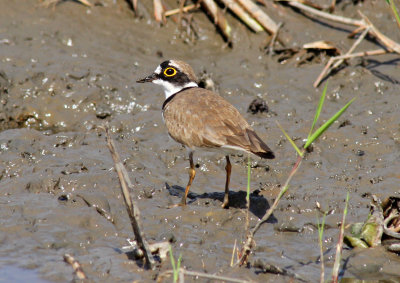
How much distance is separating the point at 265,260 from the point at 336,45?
506cm

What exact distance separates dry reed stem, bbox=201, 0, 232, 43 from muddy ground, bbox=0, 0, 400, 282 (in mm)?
161

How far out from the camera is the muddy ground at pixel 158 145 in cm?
573

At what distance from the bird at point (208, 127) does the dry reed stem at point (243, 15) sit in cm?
311

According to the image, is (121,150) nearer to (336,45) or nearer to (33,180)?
(33,180)

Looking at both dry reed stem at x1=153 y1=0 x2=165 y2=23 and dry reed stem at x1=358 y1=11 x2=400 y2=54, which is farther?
dry reed stem at x1=153 y1=0 x2=165 y2=23

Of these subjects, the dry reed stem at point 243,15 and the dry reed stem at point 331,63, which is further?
the dry reed stem at point 243,15

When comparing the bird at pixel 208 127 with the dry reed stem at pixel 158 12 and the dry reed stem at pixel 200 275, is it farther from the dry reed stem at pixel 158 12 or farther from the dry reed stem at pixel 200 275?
the dry reed stem at pixel 158 12

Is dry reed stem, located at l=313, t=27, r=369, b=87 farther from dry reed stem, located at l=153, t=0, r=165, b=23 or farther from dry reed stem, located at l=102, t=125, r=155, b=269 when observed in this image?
dry reed stem, located at l=102, t=125, r=155, b=269

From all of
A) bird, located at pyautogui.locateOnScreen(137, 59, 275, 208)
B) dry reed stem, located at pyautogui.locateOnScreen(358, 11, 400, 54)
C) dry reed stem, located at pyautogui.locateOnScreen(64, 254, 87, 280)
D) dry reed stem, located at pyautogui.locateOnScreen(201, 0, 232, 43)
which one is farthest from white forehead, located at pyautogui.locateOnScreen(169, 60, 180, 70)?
dry reed stem, located at pyautogui.locateOnScreen(358, 11, 400, 54)

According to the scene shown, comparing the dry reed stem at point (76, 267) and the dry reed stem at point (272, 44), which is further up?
the dry reed stem at point (272, 44)

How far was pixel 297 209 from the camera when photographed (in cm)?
652

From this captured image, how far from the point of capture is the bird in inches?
243

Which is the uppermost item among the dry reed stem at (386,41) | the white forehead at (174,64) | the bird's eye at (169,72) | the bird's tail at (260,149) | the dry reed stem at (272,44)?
the dry reed stem at (386,41)

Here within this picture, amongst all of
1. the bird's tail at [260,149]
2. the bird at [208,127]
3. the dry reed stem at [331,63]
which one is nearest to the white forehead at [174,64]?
the bird at [208,127]
